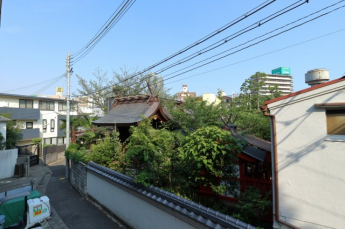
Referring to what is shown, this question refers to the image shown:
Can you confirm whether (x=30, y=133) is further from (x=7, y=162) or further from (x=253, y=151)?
(x=253, y=151)

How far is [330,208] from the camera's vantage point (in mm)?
5012

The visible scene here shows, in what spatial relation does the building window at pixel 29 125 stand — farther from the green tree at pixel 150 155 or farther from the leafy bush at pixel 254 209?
the leafy bush at pixel 254 209

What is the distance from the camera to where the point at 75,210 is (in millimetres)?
9695

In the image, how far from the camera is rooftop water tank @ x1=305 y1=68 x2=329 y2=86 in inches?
272

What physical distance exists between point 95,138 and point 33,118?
2149cm

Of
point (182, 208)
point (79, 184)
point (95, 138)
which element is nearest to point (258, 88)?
point (95, 138)

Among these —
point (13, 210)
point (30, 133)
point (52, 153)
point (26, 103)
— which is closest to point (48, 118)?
point (26, 103)

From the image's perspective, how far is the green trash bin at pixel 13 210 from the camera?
7102 millimetres

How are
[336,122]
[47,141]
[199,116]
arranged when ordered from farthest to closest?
[47,141], [199,116], [336,122]

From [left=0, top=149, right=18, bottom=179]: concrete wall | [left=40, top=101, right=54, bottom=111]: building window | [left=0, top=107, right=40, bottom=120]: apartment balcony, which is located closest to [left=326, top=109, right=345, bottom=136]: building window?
[left=0, top=149, right=18, bottom=179]: concrete wall

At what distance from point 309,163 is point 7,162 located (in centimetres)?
2132

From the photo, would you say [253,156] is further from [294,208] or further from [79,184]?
[79,184]

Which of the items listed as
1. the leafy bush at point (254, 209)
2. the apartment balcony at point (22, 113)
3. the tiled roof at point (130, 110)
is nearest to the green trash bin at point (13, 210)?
the tiled roof at point (130, 110)

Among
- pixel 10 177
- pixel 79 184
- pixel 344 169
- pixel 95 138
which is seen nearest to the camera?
pixel 344 169
